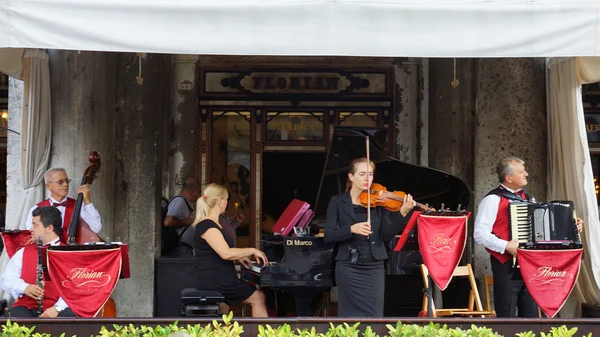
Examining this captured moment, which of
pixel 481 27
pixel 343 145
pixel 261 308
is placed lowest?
pixel 261 308

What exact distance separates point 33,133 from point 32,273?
1.57 metres

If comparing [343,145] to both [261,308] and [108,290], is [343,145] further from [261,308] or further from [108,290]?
[108,290]

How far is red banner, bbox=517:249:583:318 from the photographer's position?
22.3ft

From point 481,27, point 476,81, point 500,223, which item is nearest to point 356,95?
point 476,81

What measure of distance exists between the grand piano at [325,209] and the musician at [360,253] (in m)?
0.38

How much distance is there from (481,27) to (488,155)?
9.00 ft

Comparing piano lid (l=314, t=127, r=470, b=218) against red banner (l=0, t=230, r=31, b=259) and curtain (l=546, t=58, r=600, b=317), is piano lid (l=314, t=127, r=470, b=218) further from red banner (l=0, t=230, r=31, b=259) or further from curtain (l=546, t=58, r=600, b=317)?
red banner (l=0, t=230, r=31, b=259)

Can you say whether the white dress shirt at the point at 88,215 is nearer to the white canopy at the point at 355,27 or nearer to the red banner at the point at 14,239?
the red banner at the point at 14,239

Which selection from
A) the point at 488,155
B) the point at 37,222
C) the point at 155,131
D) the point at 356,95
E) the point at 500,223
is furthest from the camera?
the point at 356,95

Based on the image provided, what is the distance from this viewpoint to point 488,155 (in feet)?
28.8

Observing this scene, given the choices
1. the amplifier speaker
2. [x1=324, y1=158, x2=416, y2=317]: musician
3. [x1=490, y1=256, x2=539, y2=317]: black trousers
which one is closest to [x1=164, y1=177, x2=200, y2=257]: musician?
the amplifier speaker

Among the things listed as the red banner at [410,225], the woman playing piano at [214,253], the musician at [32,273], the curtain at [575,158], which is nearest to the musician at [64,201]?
the musician at [32,273]

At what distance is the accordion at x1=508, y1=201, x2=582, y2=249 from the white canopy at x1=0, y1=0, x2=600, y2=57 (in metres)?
1.35

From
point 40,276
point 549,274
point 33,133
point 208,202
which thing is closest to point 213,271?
point 208,202
